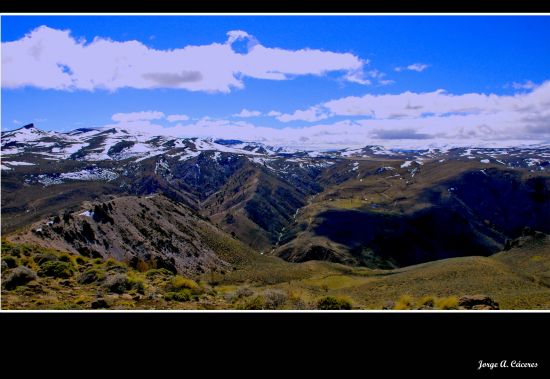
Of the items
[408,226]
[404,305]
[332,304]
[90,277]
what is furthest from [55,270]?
[408,226]

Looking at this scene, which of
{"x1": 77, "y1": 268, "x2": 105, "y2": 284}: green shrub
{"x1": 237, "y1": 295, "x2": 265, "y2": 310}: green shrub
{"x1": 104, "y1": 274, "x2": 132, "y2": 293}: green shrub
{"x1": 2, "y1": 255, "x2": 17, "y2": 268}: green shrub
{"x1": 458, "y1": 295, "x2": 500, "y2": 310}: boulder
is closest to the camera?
{"x1": 237, "y1": 295, "x2": 265, "y2": 310}: green shrub

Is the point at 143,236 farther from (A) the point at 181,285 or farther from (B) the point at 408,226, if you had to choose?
(B) the point at 408,226

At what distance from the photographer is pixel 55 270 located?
1623 centimetres

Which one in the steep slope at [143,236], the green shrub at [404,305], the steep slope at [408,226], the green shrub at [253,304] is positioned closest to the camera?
the green shrub at [253,304]

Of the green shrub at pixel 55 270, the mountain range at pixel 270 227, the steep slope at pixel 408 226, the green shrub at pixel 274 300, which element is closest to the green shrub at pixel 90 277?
the green shrub at pixel 55 270

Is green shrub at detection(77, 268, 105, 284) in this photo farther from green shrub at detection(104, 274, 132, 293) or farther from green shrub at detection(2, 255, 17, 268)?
green shrub at detection(2, 255, 17, 268)

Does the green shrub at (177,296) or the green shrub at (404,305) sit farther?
the green shrub at (404,305)

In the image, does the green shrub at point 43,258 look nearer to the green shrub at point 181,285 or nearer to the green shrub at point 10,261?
the green shrub at point 10,261

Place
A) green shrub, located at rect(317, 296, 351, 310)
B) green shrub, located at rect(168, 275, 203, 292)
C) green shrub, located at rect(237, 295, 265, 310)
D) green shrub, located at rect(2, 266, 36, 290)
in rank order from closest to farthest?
Result: green shrub, located at rect(237, 295, 265, 310) → green shrub, located at rect(2, 266, 36, 290) → green shrub, located at rect(317, 296, 351, 310) → green shrub, located at rect(168, 275, 203, 292)

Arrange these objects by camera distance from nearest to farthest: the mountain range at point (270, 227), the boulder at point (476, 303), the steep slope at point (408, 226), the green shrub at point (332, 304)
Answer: the boulder at point (476, 303), the green shrub at point (332, 304), the mountain range at point (270, 227), the steep slope at point (408, 226)

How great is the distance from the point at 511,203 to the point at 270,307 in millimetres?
Answer: 205941

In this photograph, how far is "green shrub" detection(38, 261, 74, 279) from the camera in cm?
1603

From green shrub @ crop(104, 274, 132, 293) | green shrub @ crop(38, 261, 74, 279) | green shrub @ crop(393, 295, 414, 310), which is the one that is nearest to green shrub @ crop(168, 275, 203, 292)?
green shrub @ crop(104, 274, 132, 293)

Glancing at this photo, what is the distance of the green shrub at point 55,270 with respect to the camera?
1603 cm
